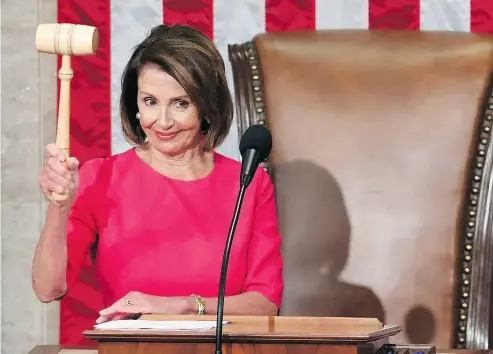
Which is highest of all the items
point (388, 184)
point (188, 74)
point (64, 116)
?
point (188, 74)

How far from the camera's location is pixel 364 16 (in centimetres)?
286

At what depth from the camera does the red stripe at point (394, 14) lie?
285 cm

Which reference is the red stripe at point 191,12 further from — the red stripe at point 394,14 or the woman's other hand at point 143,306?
the woman's other hand at point 143,306

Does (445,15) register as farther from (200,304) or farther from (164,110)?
(200,304)

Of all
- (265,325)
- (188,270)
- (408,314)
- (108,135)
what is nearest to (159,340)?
(265,325)

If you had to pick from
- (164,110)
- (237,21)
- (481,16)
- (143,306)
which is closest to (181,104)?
(164,110)

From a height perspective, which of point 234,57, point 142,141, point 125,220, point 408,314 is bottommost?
point 408,314

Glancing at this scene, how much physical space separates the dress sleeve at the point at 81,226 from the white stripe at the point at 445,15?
0.98 metres

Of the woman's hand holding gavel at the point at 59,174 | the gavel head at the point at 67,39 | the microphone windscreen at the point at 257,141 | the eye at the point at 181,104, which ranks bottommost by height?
the woman's hand holding gavel at the point at 59,174

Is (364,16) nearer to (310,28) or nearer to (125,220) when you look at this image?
(310,28)

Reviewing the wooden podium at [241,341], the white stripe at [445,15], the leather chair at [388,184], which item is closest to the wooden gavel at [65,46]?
the wooden podium at [241,341]

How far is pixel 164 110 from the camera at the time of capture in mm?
2236

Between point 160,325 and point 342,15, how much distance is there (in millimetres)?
1369

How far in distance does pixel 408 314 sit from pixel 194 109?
27.6 inches
